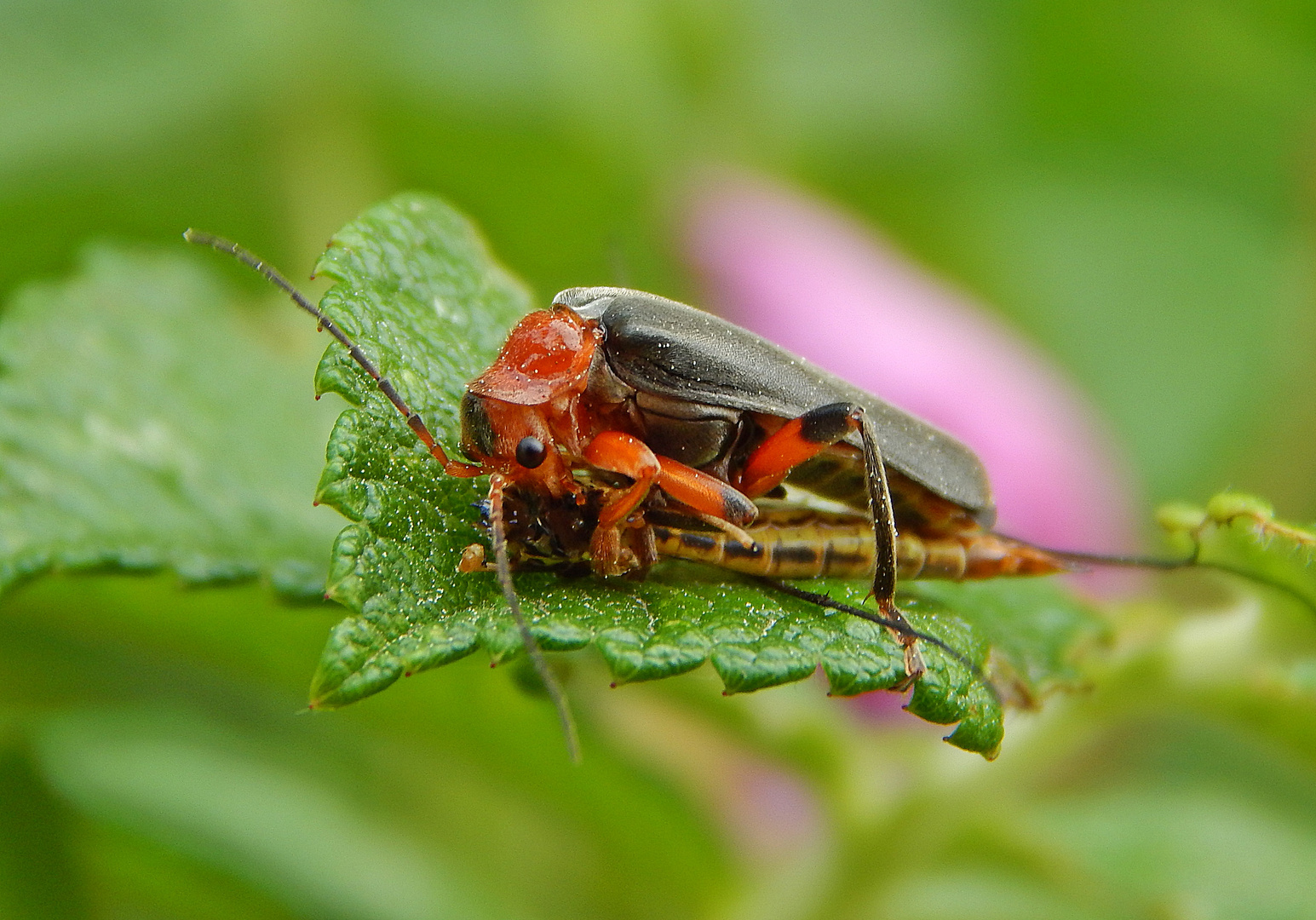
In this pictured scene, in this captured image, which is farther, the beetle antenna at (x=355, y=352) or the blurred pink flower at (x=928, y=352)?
the blurred pink flower at (x=928, y=352)

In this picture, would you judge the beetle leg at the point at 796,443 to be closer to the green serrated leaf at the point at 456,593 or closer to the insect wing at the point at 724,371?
the insect wing at the point at 724,371

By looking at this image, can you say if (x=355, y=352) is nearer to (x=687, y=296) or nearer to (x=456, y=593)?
(x=456, y=593)

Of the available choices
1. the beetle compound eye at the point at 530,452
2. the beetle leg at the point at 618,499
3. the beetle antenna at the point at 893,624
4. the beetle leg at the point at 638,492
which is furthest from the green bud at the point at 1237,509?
the beetle compound eye at the point at 530,452

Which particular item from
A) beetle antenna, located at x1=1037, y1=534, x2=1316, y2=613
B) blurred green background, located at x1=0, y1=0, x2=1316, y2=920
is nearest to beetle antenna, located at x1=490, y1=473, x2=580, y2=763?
blurred green background, located at x1=0, y1=0, x2=1316, y2=920

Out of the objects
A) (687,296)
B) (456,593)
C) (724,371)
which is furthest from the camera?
(687,296)

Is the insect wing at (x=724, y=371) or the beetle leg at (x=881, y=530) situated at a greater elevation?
the insect wing at (x=724, y=371)


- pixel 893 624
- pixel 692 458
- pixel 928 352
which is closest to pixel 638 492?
pixel 692 458

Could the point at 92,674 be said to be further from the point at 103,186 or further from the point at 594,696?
the point at 103,186
